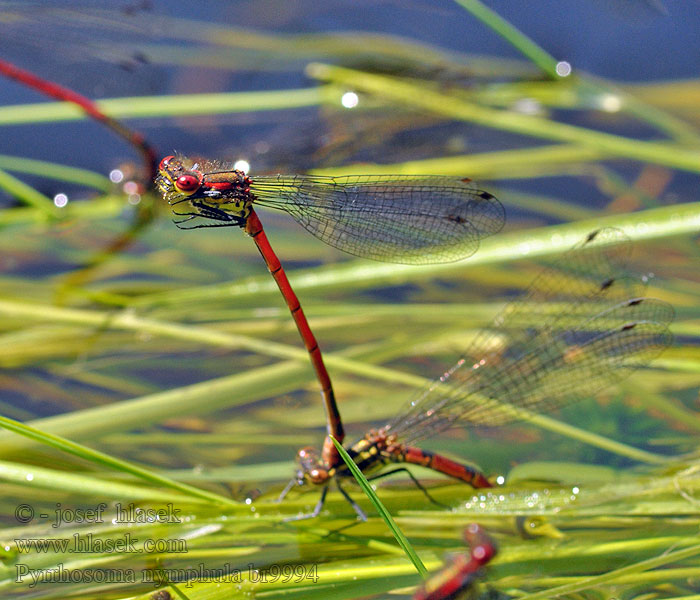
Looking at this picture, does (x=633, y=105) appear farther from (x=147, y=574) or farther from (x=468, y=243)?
(x=147, y=574)

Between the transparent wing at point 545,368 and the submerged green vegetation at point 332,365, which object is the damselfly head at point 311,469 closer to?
the submerged green vegetation at point 332,365

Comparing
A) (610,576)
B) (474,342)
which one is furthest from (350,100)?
(610,576)

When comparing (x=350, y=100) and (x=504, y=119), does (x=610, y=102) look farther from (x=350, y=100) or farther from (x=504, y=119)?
(x=350, y=100)

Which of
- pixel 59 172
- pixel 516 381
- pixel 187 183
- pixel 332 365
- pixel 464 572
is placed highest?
pixel 59 172

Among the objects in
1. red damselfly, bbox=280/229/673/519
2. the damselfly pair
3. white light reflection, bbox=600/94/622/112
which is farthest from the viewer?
white light reflection, bbox=600/94/622/112

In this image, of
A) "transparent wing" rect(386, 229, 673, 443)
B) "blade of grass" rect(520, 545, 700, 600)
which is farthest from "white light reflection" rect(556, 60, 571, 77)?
"blade of grass" rect(520, 545, 700, 600)

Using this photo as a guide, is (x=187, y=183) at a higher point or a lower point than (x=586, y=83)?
lower

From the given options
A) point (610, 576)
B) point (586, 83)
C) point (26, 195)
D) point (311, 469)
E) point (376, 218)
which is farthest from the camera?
point (586, 83)

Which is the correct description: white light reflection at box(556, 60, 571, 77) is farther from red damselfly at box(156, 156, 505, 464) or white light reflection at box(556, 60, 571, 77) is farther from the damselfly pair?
red damselfly at box(156, 156, 505, 464)
